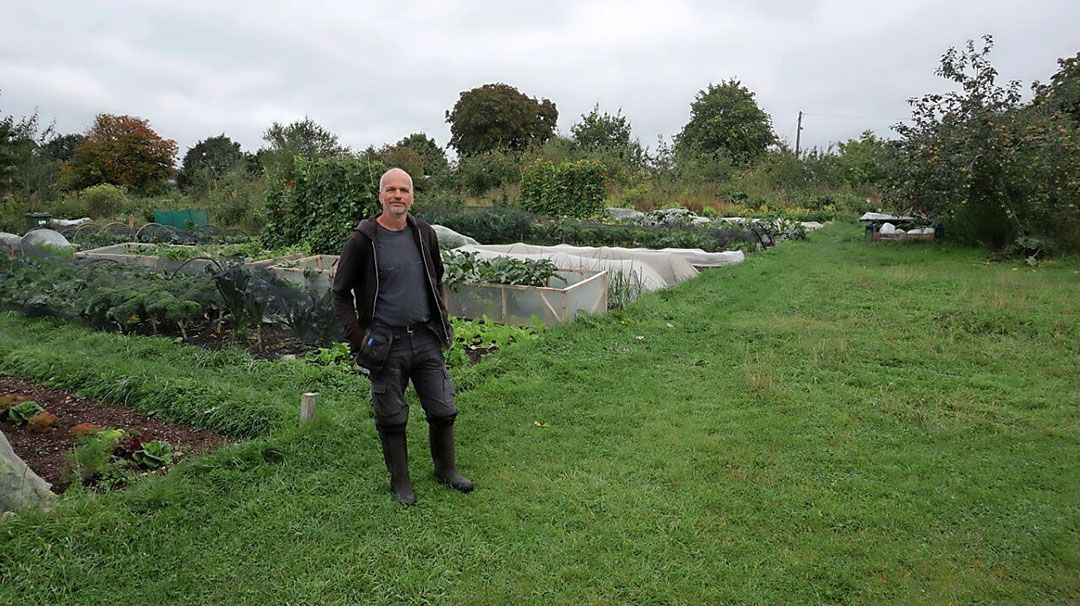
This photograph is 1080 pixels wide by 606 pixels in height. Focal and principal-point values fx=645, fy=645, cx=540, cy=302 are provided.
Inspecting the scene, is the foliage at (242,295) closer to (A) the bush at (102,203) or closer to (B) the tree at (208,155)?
(A) the bush at (102,203)

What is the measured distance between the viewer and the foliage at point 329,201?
9320mm

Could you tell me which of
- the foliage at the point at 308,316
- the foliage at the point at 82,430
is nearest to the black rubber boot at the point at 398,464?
the foliage at the point at 82,430

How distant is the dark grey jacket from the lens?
115 inches

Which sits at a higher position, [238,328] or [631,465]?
[238,328]

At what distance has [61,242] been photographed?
40.0 feet

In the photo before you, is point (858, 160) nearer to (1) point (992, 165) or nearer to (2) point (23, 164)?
(1) point (992, 165)

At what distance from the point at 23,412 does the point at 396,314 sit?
2557 mm

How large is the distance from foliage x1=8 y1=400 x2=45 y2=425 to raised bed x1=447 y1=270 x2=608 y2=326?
A: 364 centimetres

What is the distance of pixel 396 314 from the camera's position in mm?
2996

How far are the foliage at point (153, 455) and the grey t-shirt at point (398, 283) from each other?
58.0 inches

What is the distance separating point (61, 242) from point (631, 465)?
1308cm

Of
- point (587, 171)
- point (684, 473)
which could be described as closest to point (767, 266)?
point (587, 171)

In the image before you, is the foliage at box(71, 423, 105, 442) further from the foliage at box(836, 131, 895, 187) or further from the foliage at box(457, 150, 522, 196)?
the foliage at box(836, 131, 895, 187)

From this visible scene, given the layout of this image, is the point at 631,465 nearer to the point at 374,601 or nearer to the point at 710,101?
the point at 374,601
